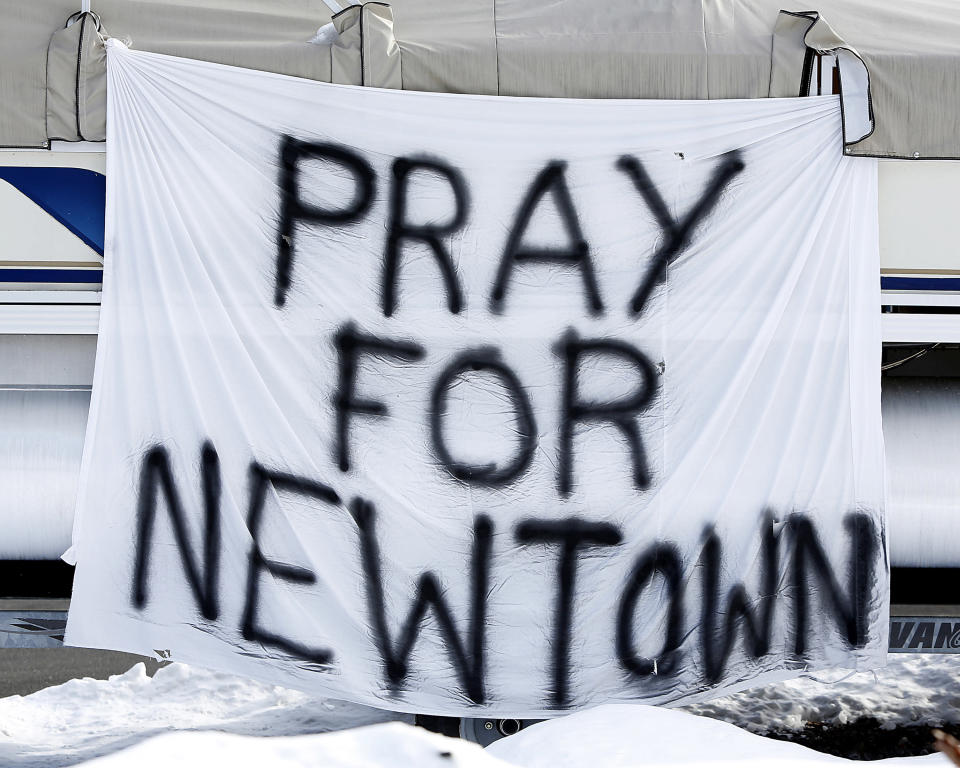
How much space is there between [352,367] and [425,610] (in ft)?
2.26

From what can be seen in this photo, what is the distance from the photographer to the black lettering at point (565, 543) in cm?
284

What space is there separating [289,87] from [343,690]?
5.36 ft

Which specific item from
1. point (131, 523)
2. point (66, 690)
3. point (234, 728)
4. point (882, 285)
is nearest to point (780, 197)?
point (882, 285)

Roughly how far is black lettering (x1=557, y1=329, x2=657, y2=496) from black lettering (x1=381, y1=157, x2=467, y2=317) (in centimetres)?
34

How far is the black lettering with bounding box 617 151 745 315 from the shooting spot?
2.83m

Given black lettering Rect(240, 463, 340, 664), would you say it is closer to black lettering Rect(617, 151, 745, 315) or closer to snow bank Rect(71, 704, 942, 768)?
snow bank Rect(71, 704, 942, 768)

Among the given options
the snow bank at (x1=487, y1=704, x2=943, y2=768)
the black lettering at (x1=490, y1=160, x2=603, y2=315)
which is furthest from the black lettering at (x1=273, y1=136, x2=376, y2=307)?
the snow bank at (x1=487, y1=704, x2=943, y2=768)

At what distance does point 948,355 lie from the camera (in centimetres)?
334

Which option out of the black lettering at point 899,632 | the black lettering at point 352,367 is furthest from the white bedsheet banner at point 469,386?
the black lettering at point 899,632

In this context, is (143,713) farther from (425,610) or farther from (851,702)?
(851,702)

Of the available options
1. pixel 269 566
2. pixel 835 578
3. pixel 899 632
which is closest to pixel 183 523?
pixel 269 566

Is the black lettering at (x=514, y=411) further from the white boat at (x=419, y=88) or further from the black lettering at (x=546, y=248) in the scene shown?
the white boat at (x=419, y=88)

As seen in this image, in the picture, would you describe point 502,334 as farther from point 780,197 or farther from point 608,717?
point 608,717

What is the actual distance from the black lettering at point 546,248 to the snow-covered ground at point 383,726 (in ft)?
3.73
